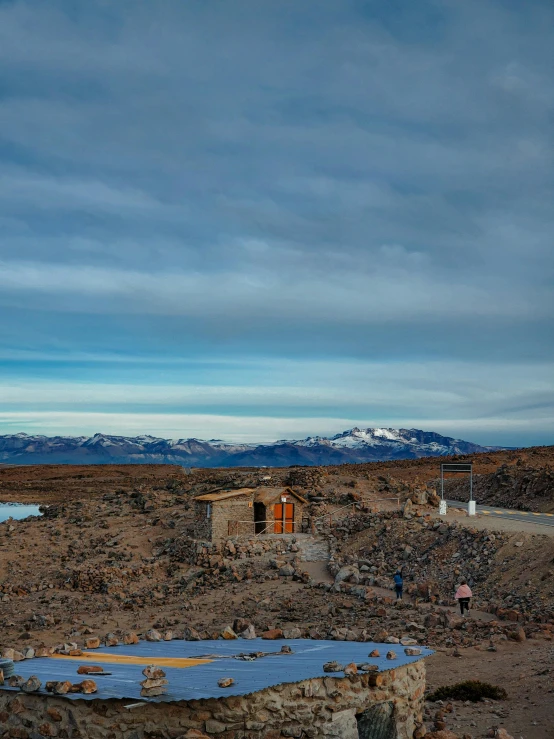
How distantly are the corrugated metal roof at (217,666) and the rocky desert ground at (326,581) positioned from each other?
5.31 ft

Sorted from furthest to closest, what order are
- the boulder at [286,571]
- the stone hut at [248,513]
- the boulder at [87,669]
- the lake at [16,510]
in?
the lake at [16,510] → the stone hut at [248,513] → the boulder at [286,571] → the boulder at [87,669]

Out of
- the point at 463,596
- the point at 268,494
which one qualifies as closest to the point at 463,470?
the point at 268,494

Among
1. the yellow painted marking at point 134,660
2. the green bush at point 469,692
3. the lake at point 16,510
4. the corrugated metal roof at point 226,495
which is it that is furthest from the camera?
the lake at point 16,510

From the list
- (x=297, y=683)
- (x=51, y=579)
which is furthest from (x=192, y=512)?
(x=297, y=683)

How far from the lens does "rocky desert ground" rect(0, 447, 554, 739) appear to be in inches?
738

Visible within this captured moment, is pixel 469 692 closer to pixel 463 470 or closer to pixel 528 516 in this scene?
pixel 528 516

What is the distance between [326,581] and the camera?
31.1 m

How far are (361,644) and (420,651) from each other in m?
1.51

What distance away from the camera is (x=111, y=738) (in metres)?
10.2

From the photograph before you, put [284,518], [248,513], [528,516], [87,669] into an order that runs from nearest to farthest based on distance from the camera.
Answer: [87,669] < [248,513] < [284,518] < [528,516]

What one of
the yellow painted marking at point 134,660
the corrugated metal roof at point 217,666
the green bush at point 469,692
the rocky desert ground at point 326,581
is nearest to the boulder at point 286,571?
the rocky desert ground at point 326,581

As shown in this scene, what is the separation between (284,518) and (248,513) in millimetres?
2291

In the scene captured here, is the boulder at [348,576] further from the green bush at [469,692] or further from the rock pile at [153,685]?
the rock pile at [153,685]

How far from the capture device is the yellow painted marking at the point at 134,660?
12312 mm
